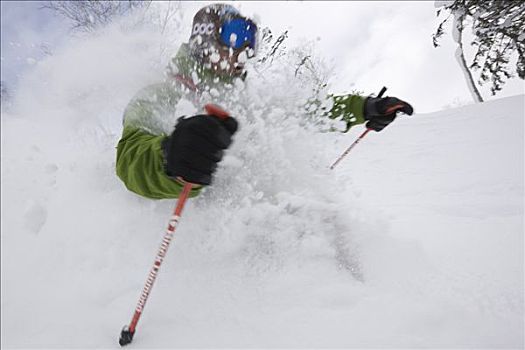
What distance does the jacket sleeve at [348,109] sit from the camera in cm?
299

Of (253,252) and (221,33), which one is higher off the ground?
(221,33)

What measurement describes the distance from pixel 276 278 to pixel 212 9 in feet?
6.66

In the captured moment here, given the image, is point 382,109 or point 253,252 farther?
point 382,109

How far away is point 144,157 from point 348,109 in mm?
1968

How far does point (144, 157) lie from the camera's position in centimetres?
172

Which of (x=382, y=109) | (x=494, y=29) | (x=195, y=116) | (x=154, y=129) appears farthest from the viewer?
(x=494, y=29)

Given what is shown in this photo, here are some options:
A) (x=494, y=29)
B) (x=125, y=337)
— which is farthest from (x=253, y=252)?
(x=494, y=29)

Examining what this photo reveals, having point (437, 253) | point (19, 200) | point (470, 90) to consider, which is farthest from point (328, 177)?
point (470, 90)

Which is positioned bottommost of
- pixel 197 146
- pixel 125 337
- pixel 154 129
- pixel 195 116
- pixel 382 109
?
pixel 125 337

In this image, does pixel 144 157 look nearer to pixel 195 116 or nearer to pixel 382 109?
pixel 195 116

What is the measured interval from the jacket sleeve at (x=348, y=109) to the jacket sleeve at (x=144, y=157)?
1.62 m

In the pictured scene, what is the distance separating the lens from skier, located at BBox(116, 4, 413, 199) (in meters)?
1.46

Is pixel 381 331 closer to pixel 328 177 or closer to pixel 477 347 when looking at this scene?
pixel 477 347

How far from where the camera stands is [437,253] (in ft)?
7.57
